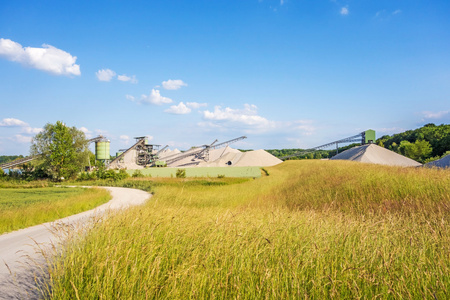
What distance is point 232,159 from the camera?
60812mm

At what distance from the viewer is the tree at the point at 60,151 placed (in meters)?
31.5

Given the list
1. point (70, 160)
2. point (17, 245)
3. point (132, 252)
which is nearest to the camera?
point (132, 252)

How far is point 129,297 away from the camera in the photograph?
2926mm

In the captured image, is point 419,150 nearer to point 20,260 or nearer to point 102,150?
point 20,260

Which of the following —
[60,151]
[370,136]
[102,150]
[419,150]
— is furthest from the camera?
[102,150]

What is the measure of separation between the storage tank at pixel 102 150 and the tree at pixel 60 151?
11764 millimetres

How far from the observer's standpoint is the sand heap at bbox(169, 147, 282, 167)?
56.5 m

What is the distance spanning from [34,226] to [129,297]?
334 inches

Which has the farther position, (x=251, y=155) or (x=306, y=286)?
(x=251, y=155)

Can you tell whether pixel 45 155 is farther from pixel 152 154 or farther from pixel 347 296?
pixel 347 296

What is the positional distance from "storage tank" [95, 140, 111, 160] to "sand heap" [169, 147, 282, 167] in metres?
16.4

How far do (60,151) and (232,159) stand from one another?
3627cm

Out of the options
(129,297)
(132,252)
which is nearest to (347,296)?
(129,297)

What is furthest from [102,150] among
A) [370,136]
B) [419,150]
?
[419,150]
